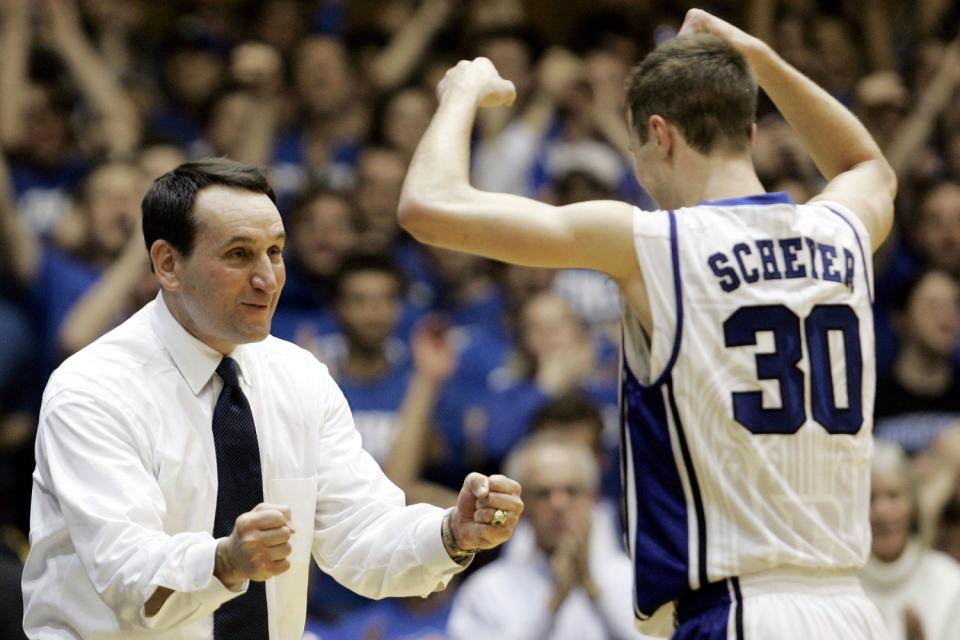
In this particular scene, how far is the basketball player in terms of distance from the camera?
3.54 m

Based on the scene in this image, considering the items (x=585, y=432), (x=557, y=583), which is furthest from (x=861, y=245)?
(x=585, y=432)

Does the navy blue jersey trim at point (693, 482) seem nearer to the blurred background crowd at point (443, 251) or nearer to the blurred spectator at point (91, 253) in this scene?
the blurred background crowd at point (443, 251)

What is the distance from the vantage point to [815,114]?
4.20 meters

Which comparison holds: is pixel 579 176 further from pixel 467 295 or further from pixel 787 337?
pixel 787 337

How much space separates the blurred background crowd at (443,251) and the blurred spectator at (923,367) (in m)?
0.01

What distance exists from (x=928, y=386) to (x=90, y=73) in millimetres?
5140

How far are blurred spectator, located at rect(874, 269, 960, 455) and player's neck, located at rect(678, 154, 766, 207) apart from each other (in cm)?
447

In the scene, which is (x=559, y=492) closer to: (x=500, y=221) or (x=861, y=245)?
(x=861, y=245)

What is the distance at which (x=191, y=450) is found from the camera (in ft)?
12.4

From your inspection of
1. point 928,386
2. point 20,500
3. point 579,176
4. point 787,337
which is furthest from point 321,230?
point 787,337

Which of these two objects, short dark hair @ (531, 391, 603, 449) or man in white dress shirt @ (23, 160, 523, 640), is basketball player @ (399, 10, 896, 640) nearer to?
man in white dress shirt @ (23, 160, 523, 640)

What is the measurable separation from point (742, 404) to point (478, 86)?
3.47ft

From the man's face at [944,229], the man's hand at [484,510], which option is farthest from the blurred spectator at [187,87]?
the man's hand at [484,510]

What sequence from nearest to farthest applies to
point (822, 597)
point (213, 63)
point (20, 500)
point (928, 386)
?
point (822, 597) → point (20, 500) → point (928, 386) → point (213, 63)
